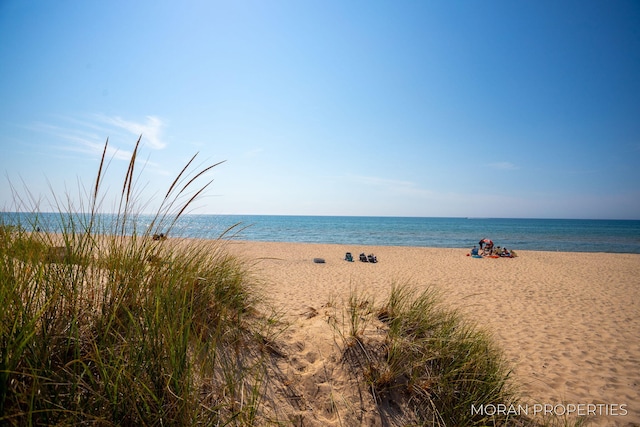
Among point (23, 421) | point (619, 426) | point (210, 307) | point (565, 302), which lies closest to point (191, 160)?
point (210, 307)

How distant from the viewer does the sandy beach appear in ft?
12.4

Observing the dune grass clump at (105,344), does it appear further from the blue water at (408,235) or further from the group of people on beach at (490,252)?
the group of people on beach at (490,252)

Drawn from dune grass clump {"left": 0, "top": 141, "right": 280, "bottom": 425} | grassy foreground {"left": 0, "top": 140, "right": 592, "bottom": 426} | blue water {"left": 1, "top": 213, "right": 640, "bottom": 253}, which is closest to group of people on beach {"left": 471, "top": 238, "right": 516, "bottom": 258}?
blue water {"left": 1, "top": 213, "right": 640, "bottom": 253}

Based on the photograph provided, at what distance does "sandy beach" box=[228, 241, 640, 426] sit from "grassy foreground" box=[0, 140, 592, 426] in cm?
51

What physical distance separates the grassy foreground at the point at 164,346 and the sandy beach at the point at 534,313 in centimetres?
51

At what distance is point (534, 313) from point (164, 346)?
29.9ft

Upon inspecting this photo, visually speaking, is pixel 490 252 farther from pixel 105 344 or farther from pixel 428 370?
pixel 105 344

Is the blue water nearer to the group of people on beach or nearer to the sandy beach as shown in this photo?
the sandy beach

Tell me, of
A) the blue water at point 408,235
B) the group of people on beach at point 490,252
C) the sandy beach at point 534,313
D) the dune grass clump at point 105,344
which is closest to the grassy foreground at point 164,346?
the dune grass clump at point 105,344

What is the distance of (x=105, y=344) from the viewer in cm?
169

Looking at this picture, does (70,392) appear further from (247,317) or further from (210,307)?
(247,317)

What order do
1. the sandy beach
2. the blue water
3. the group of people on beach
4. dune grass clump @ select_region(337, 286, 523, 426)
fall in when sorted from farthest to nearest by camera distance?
the group of people on beach < the sandy beach < the blue water < dune grass clump @ select_region(337, 286, 523, 426)

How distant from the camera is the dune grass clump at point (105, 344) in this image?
1373 millimetres

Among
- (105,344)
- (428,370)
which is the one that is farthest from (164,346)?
(428,370)
